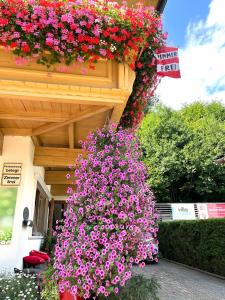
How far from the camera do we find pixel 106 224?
9.96 feet

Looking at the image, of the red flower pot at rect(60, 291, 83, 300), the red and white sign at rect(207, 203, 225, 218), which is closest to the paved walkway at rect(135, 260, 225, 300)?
the red flower pot at rect(60, 291, 83, 300)

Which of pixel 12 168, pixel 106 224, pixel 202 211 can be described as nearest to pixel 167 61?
pixel 106 224

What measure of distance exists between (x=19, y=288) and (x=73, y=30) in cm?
309

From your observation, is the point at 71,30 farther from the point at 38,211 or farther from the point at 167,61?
the point at 38,211

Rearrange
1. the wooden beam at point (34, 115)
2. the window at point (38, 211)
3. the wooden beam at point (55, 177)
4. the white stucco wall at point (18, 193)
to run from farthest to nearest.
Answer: the wooden beam at point (55, 177)
the window at point (38, 211)
the white stucco wall at point (18, 193)
the wooden beam at point (34, 115)

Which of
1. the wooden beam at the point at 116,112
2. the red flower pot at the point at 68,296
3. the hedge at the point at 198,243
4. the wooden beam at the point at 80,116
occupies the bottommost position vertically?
the red flower pot at the point at 68,296

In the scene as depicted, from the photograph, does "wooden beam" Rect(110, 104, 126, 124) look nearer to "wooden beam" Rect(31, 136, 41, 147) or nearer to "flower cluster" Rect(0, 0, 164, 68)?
"flower cluster" Rect(0, 0, 164, 68)

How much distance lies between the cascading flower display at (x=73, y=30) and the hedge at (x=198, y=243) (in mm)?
8252

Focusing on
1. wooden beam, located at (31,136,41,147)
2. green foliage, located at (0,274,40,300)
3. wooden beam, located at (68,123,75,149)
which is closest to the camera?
green foliage, located at (0,274,40,300)

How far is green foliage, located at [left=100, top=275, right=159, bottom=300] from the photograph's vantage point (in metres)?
3.07

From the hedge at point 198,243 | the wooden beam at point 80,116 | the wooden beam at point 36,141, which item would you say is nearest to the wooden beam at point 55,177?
the wooden beam at point 36,141

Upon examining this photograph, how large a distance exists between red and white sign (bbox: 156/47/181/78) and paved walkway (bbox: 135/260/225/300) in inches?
204

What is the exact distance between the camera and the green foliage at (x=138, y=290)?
A: 307 centimetres

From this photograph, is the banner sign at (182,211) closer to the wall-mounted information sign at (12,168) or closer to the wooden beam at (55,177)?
the wooden beam at (55,177)
